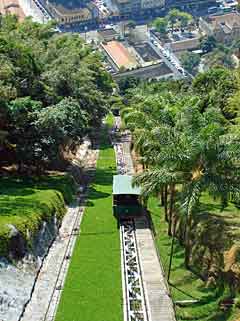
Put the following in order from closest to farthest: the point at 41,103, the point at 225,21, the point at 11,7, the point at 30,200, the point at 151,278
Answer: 1. the point at 151,278
2. the point at 30,200
3. the point at 41,103
4. the point at 11,7
5. the point at 225,21

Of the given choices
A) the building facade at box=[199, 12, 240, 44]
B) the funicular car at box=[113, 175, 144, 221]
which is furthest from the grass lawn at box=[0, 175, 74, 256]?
the building facade at box=[199, 12, 240, 44]

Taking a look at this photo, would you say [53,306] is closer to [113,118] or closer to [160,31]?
[113,118]

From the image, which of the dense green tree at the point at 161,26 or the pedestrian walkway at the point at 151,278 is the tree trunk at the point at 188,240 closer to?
the pedestrian walkway at the point at 151,278

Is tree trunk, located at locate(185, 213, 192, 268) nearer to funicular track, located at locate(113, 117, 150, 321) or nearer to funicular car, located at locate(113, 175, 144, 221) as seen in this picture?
funicular track, located at locate(113, 117, 150, 321)

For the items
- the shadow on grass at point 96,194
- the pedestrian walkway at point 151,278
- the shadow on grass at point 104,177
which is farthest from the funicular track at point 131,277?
the shadow on grass at point 104,177

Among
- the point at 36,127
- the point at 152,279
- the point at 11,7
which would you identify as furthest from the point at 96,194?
the point at 11,7

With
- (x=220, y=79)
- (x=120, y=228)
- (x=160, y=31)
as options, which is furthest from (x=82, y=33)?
(x=120, y=228)

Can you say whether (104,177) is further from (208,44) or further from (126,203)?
(208,44)
